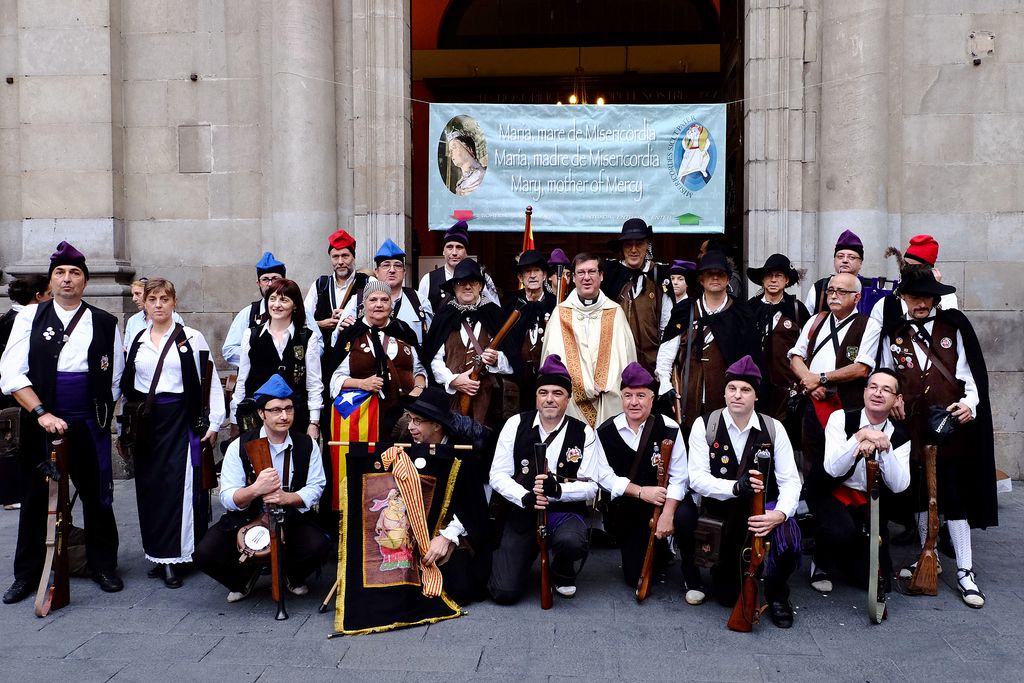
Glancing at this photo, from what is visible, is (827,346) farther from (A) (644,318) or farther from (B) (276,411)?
(B) (276,411)

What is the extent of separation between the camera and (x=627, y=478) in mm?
5305

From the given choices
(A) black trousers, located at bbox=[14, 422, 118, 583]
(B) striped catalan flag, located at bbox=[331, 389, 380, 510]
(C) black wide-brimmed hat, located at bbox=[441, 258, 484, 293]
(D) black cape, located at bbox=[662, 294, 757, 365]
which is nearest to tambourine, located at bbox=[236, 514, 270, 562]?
(B) striped catalan flag, located at bbox=[331, 389, 380, 510]

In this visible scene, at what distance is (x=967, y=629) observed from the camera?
15.3ft

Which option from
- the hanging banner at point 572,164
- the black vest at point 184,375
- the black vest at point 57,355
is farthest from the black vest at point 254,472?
the hanging banner at point 572,164

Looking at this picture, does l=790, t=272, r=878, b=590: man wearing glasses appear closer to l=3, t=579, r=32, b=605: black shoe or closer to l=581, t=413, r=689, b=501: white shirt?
l=581, t=413, r=689, b=501: white shirt

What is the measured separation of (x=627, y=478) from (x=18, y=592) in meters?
3.43

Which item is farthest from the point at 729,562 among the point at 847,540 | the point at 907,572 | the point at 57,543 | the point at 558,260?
the point at 57,543

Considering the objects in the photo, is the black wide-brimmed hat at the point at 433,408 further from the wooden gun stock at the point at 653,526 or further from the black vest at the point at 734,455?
the black vest at the point at 734,455

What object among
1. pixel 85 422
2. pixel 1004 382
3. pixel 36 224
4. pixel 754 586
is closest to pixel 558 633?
pixel 754 586

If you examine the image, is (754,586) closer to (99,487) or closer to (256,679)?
(256,679)

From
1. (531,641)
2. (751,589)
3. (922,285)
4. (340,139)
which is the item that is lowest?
(531,641)

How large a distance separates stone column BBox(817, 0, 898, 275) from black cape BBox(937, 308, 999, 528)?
2.65 metres

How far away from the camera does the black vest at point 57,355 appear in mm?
5270

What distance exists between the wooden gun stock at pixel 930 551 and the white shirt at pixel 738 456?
783 mm
